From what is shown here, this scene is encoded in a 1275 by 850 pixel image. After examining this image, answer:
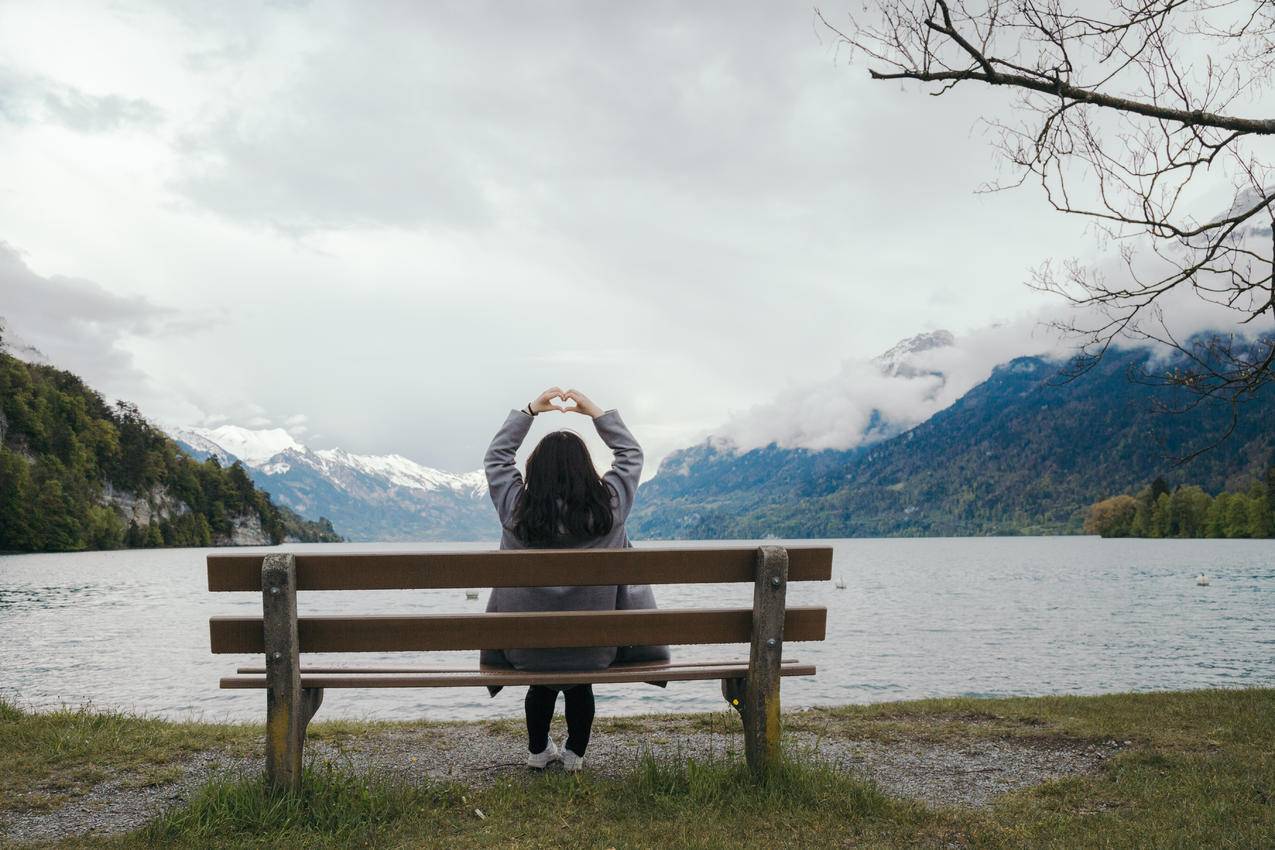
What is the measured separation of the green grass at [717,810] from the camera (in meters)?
4.95

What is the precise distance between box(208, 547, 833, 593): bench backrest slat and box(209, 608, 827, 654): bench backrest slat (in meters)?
0.23

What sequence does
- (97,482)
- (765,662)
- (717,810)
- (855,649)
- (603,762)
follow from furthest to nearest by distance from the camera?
(97,482)
(855,649)
(603,762)
(765,662)
(717,810)

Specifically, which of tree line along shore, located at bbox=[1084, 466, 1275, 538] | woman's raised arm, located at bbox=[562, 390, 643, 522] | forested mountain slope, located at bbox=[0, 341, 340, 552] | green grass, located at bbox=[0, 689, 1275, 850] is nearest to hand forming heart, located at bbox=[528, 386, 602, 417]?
woman's raised arm, located at bbox=[562, 390, 643, 522]

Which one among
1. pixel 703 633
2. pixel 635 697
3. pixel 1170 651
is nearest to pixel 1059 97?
pixel 703 633

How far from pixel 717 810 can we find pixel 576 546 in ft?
5.92

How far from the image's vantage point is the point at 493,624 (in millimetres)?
5371

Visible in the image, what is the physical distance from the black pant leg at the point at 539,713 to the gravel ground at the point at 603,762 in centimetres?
23

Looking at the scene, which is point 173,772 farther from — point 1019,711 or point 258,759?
point 1019,711

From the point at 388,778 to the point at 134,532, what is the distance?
499ft

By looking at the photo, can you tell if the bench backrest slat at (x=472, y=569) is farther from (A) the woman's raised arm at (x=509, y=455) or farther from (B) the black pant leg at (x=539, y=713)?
(B) the black pant leg at (x=539, y=713)

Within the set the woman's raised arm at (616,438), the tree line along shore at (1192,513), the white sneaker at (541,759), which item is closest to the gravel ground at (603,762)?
the white sneaker at (541,759)

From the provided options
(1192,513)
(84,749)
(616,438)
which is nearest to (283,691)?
(616,438)

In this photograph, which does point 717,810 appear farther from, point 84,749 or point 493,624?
point 84,749

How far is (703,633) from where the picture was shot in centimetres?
561
